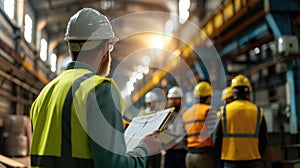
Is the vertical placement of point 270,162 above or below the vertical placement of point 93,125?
below

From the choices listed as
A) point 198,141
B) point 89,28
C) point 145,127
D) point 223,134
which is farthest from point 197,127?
point 89,28

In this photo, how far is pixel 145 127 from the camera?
1.74 metres

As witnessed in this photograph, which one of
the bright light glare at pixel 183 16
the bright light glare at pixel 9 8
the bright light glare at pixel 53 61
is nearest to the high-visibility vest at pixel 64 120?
the bright light glare at pixel 9 8

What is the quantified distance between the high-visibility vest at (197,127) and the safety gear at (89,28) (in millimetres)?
3798

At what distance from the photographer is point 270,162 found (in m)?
5.67

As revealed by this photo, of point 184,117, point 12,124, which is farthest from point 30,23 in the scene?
point 184,117

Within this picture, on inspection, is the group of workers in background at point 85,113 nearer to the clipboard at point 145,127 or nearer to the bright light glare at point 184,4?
the clipboard at point 145,127

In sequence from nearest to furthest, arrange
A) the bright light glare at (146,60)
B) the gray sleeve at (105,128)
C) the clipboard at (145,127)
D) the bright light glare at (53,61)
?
the gray sleeve at (105,128)
the clipboard at (145,127)
the bright light glare at (146,60)
the bright light glare at (53,61)

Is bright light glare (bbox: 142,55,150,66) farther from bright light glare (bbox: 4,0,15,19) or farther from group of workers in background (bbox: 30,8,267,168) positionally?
group of workers in background (bbox: 30,8,267,168)

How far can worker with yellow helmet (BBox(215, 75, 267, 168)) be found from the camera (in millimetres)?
4410

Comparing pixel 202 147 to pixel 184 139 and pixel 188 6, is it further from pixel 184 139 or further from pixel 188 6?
pixel 188 6

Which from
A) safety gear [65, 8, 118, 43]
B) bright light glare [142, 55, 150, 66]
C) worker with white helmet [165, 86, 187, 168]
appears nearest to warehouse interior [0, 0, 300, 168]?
bright light glare [142, 55, 150, 66]

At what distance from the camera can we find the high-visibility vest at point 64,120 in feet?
5.04

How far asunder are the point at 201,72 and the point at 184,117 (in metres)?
5.52
